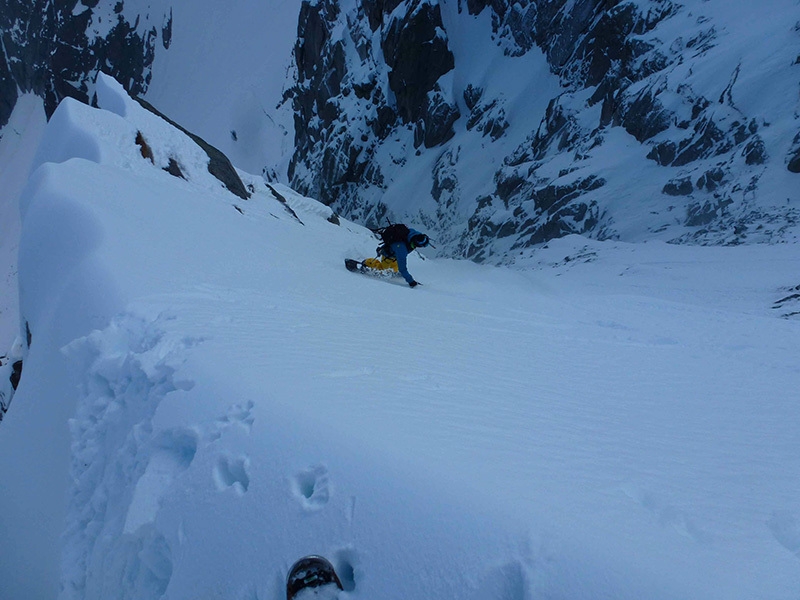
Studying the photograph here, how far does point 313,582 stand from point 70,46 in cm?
6493

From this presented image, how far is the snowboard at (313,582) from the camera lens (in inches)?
64.8

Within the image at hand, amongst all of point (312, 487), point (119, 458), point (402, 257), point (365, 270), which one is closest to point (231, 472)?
point (312, 487)

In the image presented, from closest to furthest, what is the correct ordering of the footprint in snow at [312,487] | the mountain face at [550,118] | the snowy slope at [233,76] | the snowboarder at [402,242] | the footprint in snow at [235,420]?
1. the footprint in snow at [312,487]
2. the footprint in snow at [235,420]
3. the snowboarder at [402,242]
4. the mountain face at [550,118]
5. the snowy slope at [233,76]

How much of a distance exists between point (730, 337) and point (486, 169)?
83.8ft

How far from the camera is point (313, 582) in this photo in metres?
1.66

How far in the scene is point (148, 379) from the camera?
2.66 m

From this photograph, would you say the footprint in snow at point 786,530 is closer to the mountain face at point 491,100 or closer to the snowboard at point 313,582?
the snowboard at point 313,582

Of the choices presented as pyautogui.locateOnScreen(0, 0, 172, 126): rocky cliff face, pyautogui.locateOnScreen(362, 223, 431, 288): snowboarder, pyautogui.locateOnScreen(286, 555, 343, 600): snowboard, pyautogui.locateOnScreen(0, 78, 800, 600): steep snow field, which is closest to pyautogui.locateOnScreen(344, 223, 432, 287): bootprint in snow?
pyautogui.locateOnScreen(362, 223, 431, 288): snowboarder

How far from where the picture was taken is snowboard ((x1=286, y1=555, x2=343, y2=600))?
5.40 feet

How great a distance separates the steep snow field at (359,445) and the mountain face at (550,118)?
1225cm

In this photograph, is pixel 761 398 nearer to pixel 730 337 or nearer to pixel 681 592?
pixel 730 337

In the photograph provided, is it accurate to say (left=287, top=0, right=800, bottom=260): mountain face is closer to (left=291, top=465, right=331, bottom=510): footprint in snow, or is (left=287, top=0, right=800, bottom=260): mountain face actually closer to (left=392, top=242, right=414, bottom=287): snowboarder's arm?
(left=392, top=242, right=414, bottom=287): snowboarder's arm

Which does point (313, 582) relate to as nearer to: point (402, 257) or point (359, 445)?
point (359, 445)

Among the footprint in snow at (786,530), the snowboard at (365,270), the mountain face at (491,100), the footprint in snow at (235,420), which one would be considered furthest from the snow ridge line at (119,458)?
the mountain face at (491,100)
